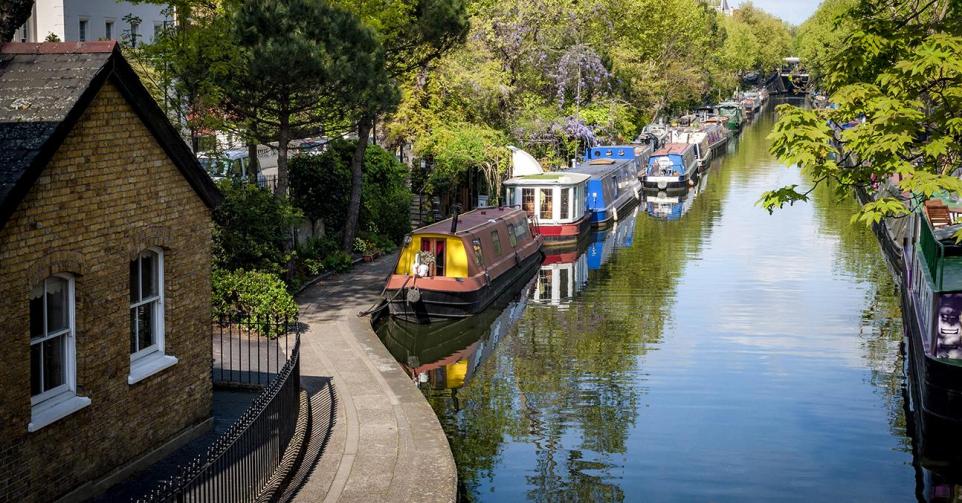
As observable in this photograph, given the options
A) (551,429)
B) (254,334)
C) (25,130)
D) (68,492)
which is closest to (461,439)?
(551,429)

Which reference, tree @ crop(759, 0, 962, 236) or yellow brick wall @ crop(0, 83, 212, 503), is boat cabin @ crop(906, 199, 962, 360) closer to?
tree @ crop(759, 0, 962, 236)

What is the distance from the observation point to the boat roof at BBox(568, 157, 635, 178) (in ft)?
169

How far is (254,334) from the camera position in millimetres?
23969

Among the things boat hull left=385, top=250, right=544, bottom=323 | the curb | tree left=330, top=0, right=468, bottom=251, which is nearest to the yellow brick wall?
the curb

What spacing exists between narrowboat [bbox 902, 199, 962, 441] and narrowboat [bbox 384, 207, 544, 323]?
1060 centimetres

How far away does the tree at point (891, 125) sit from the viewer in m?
15.8

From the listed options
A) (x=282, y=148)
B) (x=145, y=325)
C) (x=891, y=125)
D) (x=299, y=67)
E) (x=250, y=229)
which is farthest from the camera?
(x=282, y=148)

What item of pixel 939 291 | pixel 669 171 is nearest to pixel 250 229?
pixel 939 291

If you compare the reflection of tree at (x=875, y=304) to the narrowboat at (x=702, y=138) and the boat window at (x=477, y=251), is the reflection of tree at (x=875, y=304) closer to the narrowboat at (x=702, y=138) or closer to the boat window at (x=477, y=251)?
the boat window at (x=477, y=251)

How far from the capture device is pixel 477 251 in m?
31.9

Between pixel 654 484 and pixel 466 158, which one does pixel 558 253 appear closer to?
pixel 466 158

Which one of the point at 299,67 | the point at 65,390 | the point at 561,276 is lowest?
the point at 65,390

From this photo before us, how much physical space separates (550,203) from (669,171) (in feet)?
78.5

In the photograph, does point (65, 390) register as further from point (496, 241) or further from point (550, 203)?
point (550, 203)
